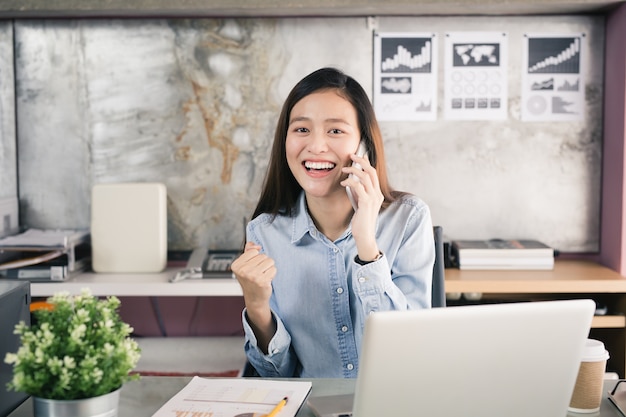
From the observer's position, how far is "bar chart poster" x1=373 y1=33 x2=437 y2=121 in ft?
10.2

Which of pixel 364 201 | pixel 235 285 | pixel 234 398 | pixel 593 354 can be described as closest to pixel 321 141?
pixel 364 201

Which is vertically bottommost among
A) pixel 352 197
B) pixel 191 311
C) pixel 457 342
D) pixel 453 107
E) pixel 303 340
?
pixel 191 311

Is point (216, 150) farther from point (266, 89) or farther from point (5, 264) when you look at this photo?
point (5, 264)

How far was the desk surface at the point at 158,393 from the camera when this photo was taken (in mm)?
1292

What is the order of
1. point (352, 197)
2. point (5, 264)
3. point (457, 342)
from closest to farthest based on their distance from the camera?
point (457, 342), point (352, 197), point (5, 264)

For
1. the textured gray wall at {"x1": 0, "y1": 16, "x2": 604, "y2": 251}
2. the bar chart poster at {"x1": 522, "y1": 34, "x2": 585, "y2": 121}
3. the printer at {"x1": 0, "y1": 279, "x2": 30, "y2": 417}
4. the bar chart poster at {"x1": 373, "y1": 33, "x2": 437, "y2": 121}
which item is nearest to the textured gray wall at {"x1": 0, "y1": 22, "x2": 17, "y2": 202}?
the textured gray wall at {"x1": 0, "y1": 16, "x2": 604, "y2": 251}

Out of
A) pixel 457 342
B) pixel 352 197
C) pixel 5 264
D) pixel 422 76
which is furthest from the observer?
pixel 422 76

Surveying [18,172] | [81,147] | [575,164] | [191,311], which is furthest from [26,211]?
[575,164]

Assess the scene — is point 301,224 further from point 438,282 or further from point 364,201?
point 438,282

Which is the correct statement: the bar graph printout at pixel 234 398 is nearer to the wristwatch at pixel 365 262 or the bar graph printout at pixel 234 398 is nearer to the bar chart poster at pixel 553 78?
the wristwatch at pixel 365 262

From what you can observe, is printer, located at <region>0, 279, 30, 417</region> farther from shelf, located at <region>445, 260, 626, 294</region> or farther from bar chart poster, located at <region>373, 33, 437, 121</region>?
bar chart poster, located at <region>373, 33, 437, 121</region>

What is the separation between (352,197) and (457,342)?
0.80 meters

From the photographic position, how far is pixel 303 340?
1.79m

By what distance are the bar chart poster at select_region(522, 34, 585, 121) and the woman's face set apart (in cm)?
163
